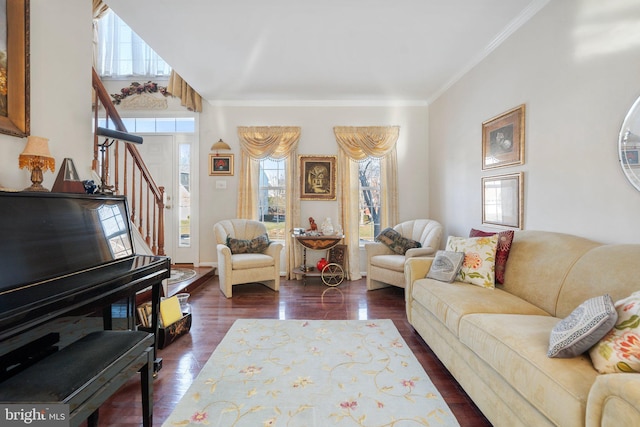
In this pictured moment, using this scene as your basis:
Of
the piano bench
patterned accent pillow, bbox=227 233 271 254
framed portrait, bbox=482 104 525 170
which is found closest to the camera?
the piano bench

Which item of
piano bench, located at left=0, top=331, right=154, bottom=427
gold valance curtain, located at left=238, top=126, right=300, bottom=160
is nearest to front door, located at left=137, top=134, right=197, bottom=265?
gold valance curtain, located at left=238, top=126, right=300, bottom=160

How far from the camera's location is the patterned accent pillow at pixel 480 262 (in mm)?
2265

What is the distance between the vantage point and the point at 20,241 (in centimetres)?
124

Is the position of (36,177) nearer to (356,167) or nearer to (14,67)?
(14,67)

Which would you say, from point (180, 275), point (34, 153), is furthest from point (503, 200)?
point (180, 275)

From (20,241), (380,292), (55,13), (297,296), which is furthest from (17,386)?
(380,292)

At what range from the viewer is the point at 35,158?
66.7 inches

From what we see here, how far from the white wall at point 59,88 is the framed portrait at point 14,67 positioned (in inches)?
3.9

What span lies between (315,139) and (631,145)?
11.4 feet

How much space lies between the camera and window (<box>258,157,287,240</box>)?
4.58 m

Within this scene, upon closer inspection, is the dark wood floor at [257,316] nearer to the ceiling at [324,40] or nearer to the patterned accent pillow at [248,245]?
the patterned accent pillow at [248,245]

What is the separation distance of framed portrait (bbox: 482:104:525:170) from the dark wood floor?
5.88ft

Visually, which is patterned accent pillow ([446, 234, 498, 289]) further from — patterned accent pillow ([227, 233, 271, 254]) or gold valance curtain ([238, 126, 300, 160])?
gold valance curtain ([238, 126, 300, 160])

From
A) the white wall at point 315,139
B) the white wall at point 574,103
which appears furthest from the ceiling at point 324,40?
the white wall at point 315,139
